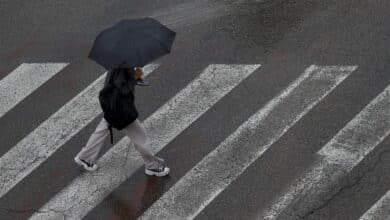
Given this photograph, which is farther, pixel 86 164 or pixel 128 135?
pixel 86 164

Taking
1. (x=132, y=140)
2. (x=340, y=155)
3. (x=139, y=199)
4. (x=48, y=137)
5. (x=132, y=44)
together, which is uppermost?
(x=132, y=44)

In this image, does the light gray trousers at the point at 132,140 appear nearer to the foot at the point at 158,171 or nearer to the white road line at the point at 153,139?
the foot at the point at 158,171

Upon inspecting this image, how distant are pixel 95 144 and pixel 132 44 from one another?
1637 mm

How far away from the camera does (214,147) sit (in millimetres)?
9180

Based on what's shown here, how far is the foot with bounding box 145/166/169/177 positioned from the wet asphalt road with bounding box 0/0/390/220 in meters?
0.08

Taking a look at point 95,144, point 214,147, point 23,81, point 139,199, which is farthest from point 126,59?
point 23,81

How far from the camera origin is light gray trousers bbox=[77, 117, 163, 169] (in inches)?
336

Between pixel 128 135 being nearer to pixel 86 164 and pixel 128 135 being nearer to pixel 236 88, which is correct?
pixel 86 164

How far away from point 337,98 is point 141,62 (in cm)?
321

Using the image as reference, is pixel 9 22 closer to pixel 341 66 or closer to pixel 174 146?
pixel 174 146

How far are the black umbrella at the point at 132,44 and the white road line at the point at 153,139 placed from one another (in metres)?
1.71

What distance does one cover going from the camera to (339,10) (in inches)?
436

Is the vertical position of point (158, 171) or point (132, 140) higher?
point (132, 140)

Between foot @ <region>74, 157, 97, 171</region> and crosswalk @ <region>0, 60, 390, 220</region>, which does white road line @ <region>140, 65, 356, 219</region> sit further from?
foot @ <region>74, 157, 97, 171</region>
